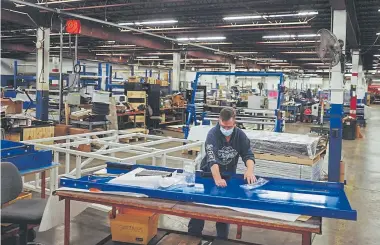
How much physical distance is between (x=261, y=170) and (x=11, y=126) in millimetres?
5172

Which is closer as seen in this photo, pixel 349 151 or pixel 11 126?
pixel 11 126

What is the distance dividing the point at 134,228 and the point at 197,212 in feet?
3.43

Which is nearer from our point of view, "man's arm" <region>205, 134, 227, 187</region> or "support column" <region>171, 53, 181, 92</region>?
"man's arm" <region>205, 134, 227, 187</region>

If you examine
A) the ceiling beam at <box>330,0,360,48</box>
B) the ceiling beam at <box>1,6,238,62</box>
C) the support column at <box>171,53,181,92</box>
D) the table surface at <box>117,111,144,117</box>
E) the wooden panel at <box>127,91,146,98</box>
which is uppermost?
the ceiling beam at <box>1,6,238,62</box>

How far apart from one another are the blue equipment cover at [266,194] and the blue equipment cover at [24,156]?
2.93 feet

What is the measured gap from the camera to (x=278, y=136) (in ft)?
19.2

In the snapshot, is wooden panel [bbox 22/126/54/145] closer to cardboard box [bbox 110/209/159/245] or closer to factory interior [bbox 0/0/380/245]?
factory interior [bbox 0/0/380/245]

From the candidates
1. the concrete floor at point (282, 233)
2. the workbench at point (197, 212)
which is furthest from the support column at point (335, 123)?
the workbench at point (197, 212)

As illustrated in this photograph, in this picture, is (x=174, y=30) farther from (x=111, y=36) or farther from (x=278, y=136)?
(x=278, y=136)

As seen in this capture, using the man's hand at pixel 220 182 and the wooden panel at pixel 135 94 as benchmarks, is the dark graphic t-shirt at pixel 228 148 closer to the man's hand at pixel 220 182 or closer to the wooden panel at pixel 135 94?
the man's hand at pixel 220 182

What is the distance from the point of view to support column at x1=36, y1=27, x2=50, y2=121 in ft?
34.1

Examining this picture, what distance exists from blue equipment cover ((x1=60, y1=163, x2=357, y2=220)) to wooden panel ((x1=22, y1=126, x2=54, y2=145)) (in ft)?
14.1

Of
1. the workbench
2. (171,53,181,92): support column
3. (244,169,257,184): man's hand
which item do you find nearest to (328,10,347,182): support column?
(244,169,257,184): man's hand

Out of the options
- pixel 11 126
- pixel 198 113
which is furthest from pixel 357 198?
pixel 11 126
